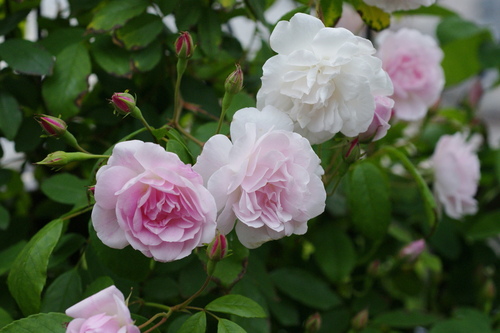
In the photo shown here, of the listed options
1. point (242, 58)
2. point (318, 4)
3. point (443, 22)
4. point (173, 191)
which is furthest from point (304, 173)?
point (443, 22)

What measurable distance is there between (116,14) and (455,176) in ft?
1.64

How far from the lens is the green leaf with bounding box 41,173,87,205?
0.58m

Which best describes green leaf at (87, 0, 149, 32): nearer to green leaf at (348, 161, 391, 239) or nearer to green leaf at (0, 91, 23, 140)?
green leaf at (0, 91, 23, 140)

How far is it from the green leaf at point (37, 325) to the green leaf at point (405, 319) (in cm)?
47

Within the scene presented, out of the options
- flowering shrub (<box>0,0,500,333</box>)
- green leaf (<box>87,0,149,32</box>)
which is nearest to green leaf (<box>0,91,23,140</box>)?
flowering shrub (<box>0,0,500,333</box>)

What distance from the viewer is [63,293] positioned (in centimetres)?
52

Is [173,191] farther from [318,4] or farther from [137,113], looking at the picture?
[318,4]

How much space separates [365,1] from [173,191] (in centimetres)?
32

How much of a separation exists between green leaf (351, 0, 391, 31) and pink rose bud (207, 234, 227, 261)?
337mm

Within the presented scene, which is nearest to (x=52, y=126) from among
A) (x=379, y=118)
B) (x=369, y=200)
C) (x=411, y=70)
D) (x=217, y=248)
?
(x=217, y=248)

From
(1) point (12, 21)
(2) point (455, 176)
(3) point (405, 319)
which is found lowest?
(3) point (405, 319)

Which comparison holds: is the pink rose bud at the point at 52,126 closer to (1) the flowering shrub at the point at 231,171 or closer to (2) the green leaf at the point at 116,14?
(1) the flowering shrub at the point at 231,171

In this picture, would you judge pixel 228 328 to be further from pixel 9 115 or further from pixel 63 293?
pixel 9 115

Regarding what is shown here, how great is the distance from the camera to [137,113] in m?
0.45
